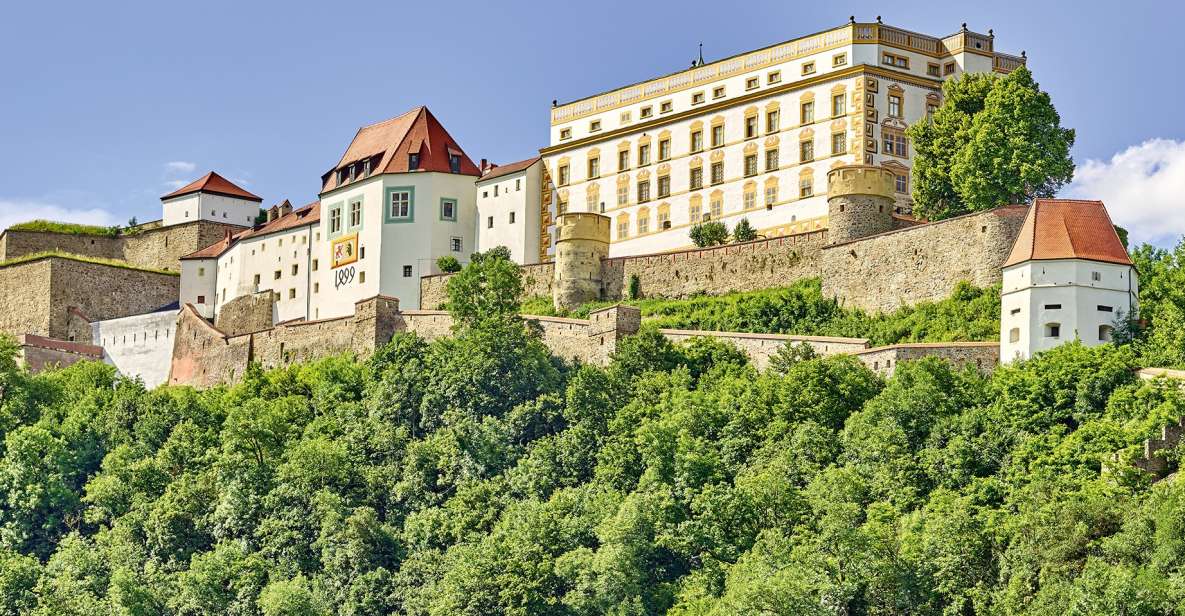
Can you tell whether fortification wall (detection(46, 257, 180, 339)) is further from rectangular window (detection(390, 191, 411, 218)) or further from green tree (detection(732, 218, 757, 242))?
green tree (detection(732, 218, 757, 242))

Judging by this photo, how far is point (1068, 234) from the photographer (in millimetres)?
65375

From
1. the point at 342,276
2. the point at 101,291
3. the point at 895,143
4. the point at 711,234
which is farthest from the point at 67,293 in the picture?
the point at 895,143

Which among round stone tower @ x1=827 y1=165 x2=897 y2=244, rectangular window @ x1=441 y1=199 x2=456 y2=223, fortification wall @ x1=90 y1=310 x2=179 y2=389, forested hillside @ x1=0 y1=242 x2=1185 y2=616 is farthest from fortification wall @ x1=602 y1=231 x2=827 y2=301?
fortification wall @ x1=90 y1=310 x2=179 y2=389

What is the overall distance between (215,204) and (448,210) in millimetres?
20187

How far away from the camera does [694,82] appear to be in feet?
286

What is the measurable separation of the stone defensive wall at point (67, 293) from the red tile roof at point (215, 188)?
6.89m

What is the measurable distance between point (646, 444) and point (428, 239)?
22987 mm

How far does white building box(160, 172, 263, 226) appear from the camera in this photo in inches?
4149

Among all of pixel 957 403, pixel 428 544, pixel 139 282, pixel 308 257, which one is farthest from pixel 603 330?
pixel 139 282

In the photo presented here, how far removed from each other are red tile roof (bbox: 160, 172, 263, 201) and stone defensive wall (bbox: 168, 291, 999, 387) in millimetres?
14924

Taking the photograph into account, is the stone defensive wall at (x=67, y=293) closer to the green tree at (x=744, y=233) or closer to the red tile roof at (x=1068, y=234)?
the green tree at (x=744, y=233)

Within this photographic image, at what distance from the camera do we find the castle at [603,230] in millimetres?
75312

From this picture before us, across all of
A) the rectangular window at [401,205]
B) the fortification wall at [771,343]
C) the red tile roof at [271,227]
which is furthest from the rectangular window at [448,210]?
the fortification wall at [771,343]

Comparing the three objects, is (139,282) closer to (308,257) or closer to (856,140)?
(308,257)
